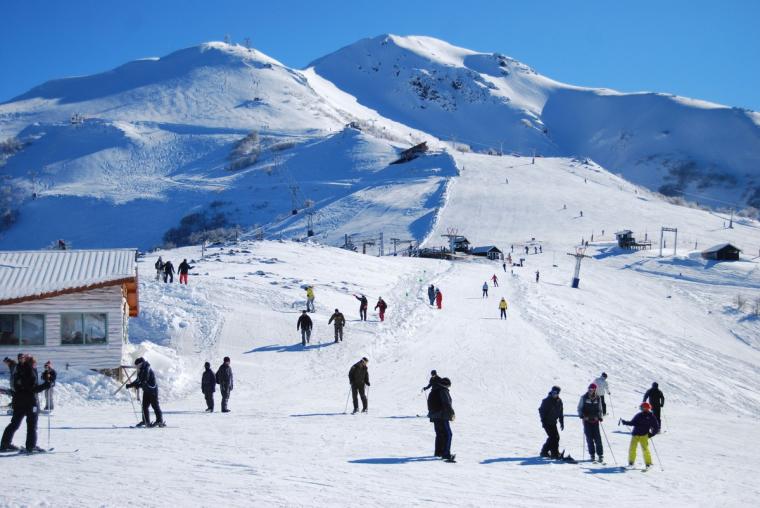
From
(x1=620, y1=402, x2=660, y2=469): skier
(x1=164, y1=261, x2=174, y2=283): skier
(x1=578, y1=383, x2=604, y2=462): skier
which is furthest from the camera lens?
(x1=164, y1=261, x2=174, y2=283): skier

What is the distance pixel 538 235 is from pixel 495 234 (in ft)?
15.3

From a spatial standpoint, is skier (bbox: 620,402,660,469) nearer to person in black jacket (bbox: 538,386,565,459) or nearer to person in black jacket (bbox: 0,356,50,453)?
person in black jacket (bbox: 538,386,565,459)

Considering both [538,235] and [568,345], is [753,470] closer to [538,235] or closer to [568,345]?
[568,345]

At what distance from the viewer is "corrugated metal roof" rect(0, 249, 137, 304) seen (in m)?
20.9

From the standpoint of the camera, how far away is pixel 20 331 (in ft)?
68.1

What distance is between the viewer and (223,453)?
12281 mm

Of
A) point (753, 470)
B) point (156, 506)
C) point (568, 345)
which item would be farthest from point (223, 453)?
point (568, 345)

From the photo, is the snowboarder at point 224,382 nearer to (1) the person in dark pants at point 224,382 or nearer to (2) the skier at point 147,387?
(1) the person in dark pants at point 224,382

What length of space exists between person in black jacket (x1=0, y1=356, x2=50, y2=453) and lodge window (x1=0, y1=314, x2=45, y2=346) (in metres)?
9.90

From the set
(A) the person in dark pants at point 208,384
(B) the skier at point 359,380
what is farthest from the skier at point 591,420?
(A) the person in dark pants at point 208,384

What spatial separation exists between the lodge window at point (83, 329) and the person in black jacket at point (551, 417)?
1336 centimetres

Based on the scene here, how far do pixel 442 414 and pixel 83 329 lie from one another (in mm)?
12924

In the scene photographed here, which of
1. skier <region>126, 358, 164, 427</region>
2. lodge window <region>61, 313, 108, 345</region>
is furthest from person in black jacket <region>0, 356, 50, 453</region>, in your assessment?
lodge window <region>61, 313, 108, 345</region>

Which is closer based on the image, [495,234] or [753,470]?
[753,470]
